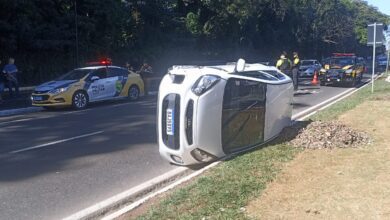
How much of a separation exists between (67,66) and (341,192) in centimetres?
2497

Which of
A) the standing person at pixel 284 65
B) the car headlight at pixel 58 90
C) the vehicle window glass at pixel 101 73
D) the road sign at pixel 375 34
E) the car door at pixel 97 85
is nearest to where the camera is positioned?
the car headlight at pixel 58 90

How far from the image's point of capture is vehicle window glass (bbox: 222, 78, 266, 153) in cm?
755

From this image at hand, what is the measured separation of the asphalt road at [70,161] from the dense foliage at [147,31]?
1290 cm

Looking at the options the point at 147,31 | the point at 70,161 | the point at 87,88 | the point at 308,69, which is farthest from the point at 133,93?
the point at 308,69

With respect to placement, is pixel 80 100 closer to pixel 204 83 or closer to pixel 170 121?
pixel 170 121

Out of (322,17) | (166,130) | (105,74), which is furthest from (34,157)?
(322,17)

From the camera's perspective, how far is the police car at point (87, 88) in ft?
55.6

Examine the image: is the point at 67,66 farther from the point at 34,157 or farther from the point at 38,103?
the point at 34,157

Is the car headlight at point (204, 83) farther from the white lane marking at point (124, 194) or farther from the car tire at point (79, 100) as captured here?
the car tire at point (79, 100)

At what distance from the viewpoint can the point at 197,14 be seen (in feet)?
138

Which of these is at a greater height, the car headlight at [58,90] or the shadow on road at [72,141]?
the car headlight at [58,90]

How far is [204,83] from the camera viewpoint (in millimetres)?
7301

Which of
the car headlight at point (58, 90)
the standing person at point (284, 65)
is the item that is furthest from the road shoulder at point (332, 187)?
the standing person at point (284, 65)

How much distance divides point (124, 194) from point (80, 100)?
11.3 metres
